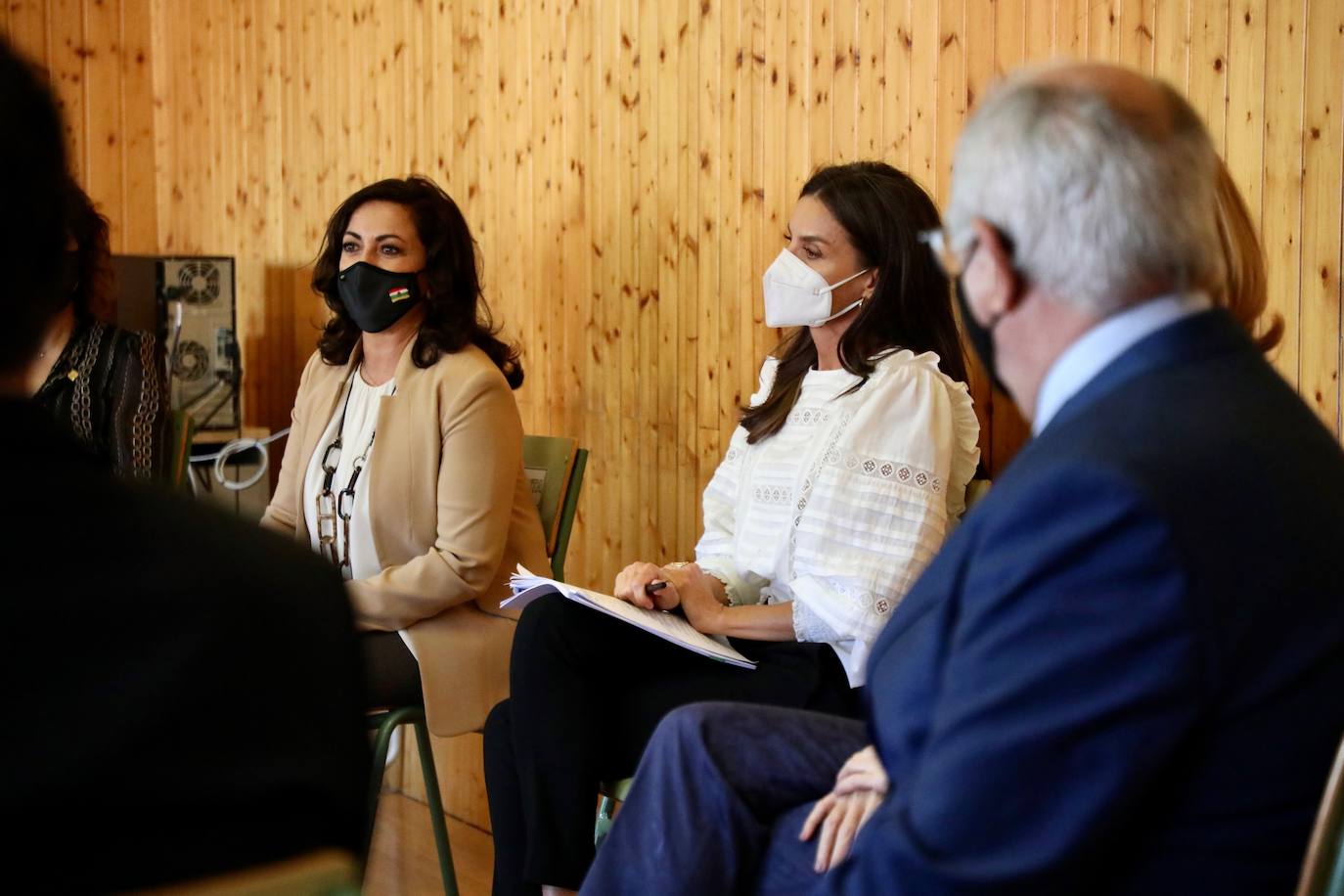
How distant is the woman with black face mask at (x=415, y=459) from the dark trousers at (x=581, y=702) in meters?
0.42

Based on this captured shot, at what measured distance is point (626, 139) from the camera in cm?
320

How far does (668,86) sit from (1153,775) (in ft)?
7.60

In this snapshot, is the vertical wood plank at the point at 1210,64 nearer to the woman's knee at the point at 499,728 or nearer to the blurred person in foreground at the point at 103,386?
the woman's knee at the point at 499,728

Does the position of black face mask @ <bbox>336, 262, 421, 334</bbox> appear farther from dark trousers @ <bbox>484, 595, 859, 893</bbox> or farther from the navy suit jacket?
the navy suit jacket

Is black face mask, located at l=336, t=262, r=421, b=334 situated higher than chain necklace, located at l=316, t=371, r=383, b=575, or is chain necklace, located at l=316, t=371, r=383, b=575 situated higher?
black face mask, located at l=336, t=262, r=421, b=334

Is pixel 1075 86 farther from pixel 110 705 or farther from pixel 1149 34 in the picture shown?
pixel 1149 34

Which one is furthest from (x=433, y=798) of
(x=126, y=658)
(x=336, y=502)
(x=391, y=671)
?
(x=126, y=658)

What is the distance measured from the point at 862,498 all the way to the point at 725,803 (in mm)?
680

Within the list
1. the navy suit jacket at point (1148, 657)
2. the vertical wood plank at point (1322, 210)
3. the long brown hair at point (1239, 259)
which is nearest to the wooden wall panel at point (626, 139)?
the vertical wood plank at point (1322, 210)

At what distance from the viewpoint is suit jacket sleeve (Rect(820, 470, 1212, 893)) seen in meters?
1.01

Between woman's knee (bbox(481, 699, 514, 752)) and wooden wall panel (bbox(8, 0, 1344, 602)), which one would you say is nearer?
wooden wall panel (bbox(8, 0, 1344, 602))

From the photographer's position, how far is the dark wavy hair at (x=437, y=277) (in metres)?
2.83

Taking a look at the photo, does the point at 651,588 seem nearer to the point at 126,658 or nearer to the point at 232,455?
the point at 126,658

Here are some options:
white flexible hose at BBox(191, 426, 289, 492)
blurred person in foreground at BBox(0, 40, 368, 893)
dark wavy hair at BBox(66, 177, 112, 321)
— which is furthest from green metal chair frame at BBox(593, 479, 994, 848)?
white flexible hose at BBox(191, 426, 289, 492)
